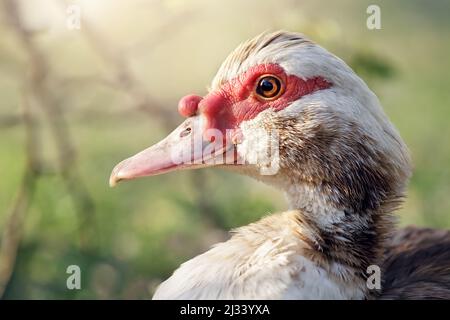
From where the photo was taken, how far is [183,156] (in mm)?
2109

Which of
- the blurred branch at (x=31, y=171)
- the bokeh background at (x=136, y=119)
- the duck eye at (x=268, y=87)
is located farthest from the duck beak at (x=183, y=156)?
the blurred branch at (x=31, y=171)

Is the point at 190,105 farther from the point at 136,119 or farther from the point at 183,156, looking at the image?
the point at 136,119

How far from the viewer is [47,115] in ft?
14.1

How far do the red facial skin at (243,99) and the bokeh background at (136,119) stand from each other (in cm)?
138

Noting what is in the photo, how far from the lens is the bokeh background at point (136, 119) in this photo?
12.5 ft

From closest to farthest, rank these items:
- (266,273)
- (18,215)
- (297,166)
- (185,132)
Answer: (266,273), (297,166), (185,132), (18,215)

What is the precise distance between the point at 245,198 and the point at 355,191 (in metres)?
2.25

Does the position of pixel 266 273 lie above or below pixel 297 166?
below

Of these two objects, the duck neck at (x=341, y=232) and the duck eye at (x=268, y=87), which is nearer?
the duck neck at (x=341, y=232)

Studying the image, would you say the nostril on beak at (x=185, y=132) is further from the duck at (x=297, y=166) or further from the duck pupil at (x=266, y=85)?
the duck pupil at (x=266, y=85)

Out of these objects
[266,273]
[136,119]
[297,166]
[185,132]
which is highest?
[136,119]

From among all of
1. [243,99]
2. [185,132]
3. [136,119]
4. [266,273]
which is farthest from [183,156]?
[136,119]

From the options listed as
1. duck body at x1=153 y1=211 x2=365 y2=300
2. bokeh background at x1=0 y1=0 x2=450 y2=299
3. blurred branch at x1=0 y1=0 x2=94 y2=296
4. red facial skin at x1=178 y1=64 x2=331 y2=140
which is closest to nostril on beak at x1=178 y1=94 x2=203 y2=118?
red facial skin at x1=178 y1=64 x2=331 y2=140

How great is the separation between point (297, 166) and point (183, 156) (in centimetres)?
31
